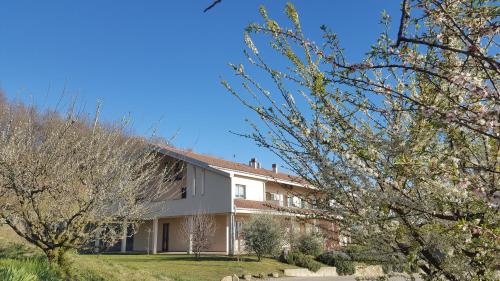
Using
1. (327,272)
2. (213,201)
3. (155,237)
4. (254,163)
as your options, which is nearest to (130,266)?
(327,272)

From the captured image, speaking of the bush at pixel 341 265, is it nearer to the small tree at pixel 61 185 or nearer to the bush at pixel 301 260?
the bush at pixel 301 260

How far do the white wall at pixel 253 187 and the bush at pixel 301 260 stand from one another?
304 inches

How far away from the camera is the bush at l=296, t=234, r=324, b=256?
91.6 ft

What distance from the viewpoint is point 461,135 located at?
3406mm

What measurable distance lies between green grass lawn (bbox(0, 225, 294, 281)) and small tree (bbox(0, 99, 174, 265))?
77cm

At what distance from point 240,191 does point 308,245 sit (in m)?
7.07

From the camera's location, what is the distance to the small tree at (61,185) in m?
9.70

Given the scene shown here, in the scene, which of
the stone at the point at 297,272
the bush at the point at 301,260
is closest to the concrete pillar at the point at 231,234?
the bush at the point at 301,260

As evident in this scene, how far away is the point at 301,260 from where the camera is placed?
2530 cm

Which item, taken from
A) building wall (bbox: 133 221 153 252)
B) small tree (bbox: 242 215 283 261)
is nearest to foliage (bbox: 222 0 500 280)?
small tree (bbox: 242 215 283 261)

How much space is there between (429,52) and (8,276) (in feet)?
17.8

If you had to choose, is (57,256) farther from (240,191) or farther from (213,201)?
(240,191)

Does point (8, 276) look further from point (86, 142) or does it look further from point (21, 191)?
point (86, 142)

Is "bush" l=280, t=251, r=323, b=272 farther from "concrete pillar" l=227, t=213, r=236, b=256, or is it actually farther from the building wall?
the building wall
